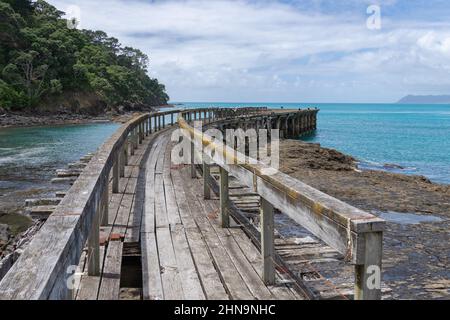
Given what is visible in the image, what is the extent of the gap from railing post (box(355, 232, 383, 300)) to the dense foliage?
2074 inches

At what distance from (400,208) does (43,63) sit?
54363 millimetres

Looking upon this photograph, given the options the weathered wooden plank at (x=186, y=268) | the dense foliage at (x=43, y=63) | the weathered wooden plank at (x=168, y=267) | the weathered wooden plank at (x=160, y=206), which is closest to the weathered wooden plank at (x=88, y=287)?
the weathered wooden plank at (x=168, y=267)

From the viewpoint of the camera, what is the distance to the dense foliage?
5362 centimetres

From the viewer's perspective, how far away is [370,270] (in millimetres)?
2184

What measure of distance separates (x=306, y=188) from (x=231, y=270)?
1388mm

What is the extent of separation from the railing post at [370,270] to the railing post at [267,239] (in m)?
1.38

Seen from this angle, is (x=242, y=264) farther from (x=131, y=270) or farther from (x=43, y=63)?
(x=43, y=63)

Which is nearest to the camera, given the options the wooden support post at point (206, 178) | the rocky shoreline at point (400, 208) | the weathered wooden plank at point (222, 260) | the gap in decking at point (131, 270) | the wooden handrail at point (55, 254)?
the wooden handrail at point (55, 254)

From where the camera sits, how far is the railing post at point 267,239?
3.60 m

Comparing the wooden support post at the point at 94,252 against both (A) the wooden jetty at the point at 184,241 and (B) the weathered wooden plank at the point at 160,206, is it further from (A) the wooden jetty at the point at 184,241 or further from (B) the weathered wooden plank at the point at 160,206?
(B) the weathered wooden plank at the point at 160,206

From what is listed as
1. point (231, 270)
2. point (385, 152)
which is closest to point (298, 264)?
point (231, 270)

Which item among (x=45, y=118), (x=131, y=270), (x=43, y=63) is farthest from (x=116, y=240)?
(x=43, y=63)

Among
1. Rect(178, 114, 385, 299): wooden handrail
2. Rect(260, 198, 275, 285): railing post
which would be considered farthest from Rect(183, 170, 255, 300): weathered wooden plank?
Rect(178, 114, 385, 299): wooden handrail
